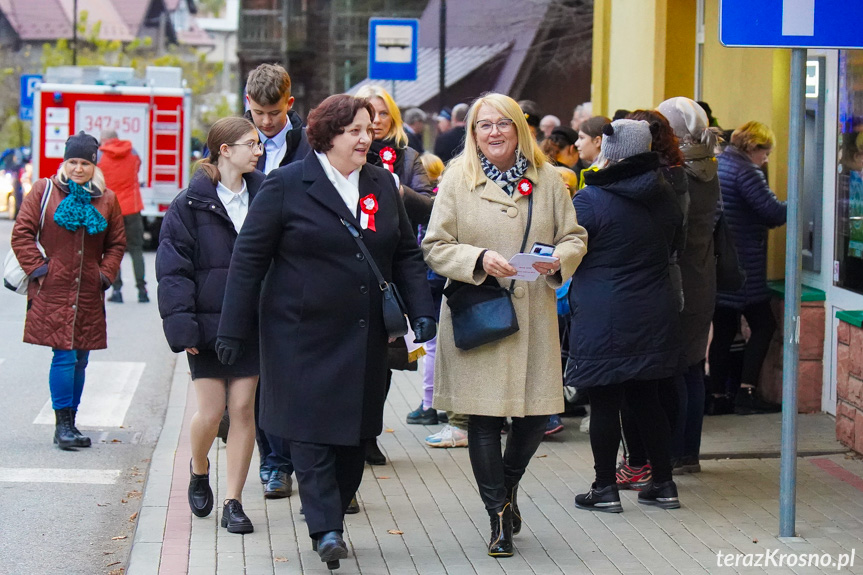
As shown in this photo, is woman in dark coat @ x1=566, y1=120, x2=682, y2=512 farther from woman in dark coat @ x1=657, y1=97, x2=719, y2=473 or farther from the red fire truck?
the red fire truck

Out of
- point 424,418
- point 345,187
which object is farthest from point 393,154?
point 424,418

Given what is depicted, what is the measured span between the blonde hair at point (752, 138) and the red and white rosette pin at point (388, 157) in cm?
231

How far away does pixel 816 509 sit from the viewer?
6.18 metres

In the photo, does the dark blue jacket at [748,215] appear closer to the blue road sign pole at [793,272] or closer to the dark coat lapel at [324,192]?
the blue road sign pole at [793,272]

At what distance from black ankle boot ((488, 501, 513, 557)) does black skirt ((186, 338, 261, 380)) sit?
1.21 metres

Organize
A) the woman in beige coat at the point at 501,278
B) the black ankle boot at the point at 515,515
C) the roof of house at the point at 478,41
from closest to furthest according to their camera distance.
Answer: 1. the woman in beige coat at the point at 501,278
2. the black ankle boot at the point at 515,515
3. the roof of house at the point at 478,41

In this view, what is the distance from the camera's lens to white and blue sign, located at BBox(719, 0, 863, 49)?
5.34 m

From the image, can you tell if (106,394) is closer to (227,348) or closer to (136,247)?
(227,348)

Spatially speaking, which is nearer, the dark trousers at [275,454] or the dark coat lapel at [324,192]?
the dark coat lapel at [324,192]

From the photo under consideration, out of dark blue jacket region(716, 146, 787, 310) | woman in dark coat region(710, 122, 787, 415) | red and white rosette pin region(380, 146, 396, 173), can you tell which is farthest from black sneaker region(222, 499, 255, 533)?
dark blue jacket region(716, 146, 787, 310)

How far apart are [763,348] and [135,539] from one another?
4558 mm

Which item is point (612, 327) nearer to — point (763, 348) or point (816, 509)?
point (816, 509)

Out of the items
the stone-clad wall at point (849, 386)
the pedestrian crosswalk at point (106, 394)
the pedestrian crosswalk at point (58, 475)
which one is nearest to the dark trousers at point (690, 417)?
the stone-clad wall at point (849, 386)

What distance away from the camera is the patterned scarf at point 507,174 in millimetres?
5461
